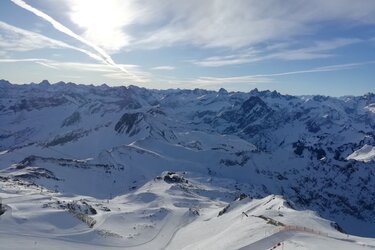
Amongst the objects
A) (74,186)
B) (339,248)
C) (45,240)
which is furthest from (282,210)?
(74,186)

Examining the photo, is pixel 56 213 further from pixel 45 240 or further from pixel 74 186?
pixel 74 186

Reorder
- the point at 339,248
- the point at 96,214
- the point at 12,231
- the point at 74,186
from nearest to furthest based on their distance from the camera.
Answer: the point at 339,248 < the point at 12,231 < the point at 96,214 < the point at 74,186

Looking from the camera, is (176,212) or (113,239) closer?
(113,239)

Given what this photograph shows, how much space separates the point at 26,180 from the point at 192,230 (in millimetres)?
100086

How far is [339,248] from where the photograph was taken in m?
48.1

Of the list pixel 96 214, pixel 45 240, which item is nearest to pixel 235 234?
pixel 45 240

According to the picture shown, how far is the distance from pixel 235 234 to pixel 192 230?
100ft

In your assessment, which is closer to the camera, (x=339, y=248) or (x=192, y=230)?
(x=339, y=248)

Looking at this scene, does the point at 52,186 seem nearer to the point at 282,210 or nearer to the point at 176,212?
the point at 176,212

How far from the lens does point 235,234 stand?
67500mm

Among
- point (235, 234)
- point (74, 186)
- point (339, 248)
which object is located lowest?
point (74, 186)

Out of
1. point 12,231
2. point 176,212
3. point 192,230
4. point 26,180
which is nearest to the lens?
point 12,231

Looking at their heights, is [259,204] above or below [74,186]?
above

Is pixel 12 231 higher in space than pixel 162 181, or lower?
higher
